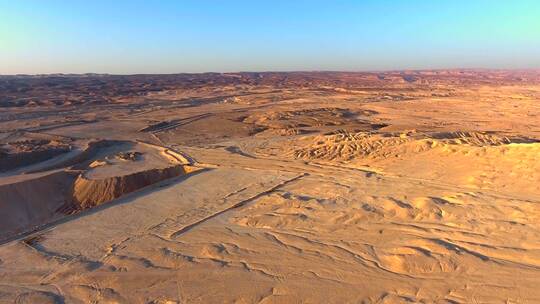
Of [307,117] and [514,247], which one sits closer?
[514,247]

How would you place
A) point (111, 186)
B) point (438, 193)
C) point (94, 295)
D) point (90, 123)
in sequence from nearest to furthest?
point (94, 295), point (438, 193), point (111, 186), point (90, 123)

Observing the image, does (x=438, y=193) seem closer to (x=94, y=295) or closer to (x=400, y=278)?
(x=400, y=278)

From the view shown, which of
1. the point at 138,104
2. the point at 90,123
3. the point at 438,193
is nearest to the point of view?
the point at 438,193

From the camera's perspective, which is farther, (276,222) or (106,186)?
(106,186)

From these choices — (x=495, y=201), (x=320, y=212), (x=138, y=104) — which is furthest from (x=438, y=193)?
(x=138, y=104)

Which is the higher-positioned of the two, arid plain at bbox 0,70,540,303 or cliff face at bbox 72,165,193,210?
arid plain at bbox 0,70,540,303

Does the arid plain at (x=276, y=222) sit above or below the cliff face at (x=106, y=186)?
above

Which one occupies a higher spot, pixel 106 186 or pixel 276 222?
pixel 276 222

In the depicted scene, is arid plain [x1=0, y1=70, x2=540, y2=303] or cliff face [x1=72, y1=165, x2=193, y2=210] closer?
arid plain [x1=0, y1=70, x2=540, y2=303]

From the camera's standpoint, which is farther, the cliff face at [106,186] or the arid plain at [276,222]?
the cliff face at [106,186]
